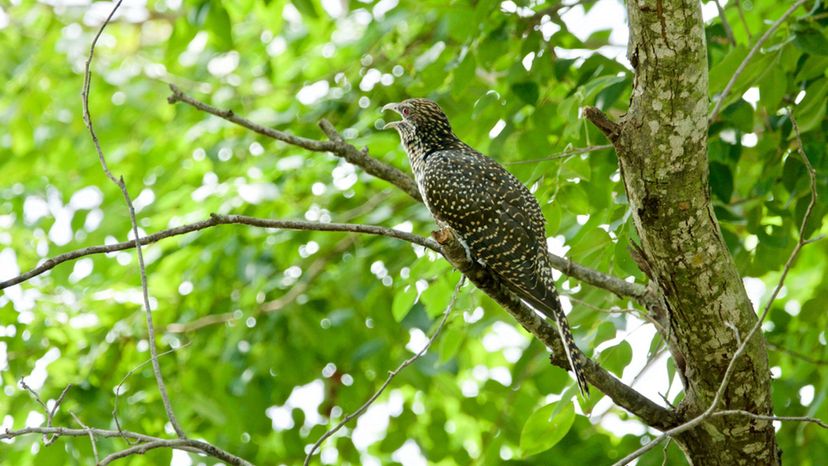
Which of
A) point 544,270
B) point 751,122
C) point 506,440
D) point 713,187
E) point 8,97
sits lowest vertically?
point 8,97

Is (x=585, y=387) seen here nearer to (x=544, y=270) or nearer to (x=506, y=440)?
(x=544, y=270)

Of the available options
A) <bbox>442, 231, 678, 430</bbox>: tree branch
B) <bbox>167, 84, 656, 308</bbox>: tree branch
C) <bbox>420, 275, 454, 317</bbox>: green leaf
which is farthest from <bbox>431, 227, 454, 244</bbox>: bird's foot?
<bbox>420, 275, 454, 317</bbox>: green leaf

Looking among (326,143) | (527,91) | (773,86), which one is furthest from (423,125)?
(773,86)

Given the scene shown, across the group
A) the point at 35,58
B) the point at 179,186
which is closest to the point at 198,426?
the point at 179,186

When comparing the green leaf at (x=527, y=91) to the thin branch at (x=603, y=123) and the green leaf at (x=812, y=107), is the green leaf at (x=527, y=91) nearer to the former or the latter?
the green leaf at (x=812, y=107)

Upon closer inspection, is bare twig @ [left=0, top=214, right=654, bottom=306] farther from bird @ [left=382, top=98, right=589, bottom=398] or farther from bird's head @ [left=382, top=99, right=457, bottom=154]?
bird's head @ [left=382, top=99, right=457, bottom=154]

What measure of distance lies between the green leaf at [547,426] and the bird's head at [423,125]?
1.91m

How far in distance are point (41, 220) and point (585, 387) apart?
4831 mm

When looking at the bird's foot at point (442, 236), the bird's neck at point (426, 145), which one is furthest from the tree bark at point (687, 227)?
the bird's neck at point (426, 145)

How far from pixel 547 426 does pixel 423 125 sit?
2.12 m

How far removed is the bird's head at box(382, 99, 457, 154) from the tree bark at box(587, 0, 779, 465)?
2159 mm

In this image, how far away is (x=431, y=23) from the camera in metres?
6.38

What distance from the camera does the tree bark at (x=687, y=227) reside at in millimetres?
3014

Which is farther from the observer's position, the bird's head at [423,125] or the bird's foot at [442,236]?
the bird's head at [423,125]
